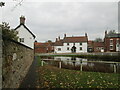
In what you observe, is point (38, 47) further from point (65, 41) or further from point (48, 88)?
point (48, 88)

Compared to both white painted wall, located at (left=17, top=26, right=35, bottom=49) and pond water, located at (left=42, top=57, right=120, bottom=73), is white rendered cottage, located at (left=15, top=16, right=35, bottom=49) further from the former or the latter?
pond water, located at (left=42, top=57, right=120, bottom=73)

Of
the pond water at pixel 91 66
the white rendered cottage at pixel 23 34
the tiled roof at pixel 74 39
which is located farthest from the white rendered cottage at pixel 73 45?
the pond water at pixel 91 66

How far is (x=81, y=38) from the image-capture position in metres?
49.6

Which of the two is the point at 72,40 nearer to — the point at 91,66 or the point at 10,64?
the point at 91,66

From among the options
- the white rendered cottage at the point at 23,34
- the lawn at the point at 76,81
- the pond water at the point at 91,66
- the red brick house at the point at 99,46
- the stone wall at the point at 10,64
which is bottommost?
the pond water at the point at 91,66

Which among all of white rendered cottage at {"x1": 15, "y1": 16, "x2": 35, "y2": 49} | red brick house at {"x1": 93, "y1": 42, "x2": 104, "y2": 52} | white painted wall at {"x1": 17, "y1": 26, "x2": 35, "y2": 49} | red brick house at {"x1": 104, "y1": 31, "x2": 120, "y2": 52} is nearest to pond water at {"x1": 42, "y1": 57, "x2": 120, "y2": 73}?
white painted wall at {"x1": 17, "y1": 26, "x2": 35, "y2": 49}

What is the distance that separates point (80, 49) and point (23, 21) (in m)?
29.5

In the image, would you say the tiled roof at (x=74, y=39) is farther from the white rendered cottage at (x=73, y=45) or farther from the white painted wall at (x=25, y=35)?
the white painted wall at (x=25, y=35)

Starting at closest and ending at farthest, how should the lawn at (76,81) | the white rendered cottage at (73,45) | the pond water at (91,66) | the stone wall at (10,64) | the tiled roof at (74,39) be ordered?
1. the stone wall at (10,64)
2. the lawn at (76,81)
3. the pond water at (91,66)
4. the white rendered cottage at (73,45)
5. the tiled roof at (74,39)

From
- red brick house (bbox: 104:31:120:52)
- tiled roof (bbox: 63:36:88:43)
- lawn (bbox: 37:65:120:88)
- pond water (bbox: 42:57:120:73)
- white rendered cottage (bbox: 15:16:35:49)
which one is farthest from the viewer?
tiled roof (bbox: 63:36:88:43)

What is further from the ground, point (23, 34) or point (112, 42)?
point (23, 34)

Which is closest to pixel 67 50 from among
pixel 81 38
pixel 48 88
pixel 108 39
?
pixel 81 38

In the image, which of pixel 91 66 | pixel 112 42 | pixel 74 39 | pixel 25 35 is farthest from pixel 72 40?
pixel 91 66

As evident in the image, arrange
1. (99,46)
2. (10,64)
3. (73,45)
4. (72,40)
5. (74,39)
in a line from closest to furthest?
1. (10,64)
2. (73,45)
3. (72,40)
4. (74,39)
5. (99,46)
